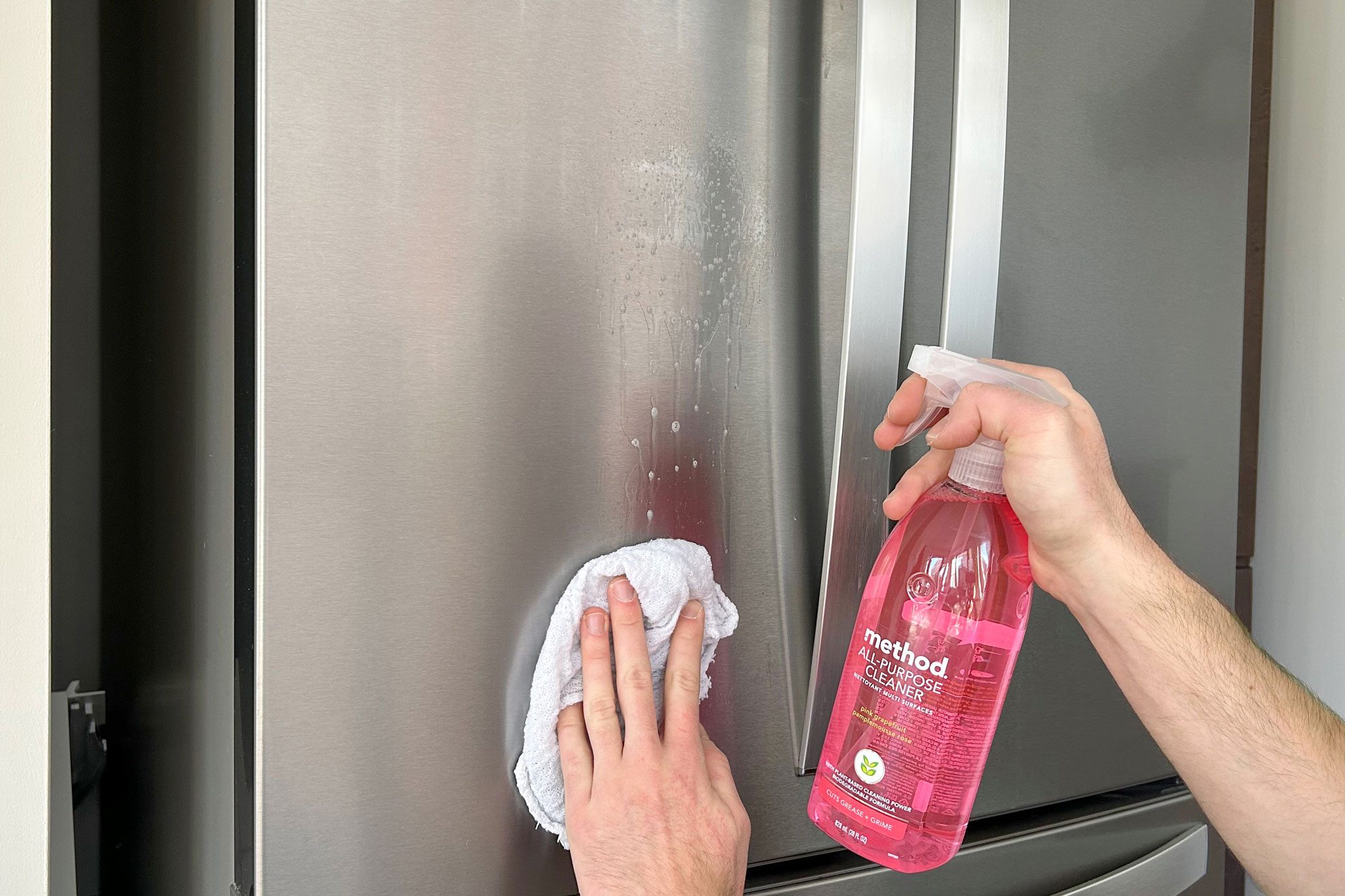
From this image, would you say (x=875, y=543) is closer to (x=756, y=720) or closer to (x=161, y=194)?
(x=756, y=720)

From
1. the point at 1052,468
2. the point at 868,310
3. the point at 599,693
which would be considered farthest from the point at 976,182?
the point at 599,693

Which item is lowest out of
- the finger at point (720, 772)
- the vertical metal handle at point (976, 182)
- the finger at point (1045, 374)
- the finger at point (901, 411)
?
the finger at point (720, 772)

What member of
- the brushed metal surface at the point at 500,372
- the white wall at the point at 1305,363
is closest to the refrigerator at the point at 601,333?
the brushed metal surface at the point at 500,372

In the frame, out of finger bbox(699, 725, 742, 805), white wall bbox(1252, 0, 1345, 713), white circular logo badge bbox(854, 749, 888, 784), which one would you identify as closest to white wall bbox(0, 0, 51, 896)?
finger bbox(699, 725, 742, 805)

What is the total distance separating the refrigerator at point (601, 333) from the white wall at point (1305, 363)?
45 cm

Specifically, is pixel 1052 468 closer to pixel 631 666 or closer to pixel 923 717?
pixel 923 717

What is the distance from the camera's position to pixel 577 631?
64 centimetres

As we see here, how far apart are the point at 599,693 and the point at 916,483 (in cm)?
28

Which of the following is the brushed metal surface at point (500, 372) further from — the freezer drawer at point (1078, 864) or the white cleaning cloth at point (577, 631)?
the freezer drawer at point (1078, 864)

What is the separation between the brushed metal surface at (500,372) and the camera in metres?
0.56

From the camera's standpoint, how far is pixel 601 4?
2.01 ft

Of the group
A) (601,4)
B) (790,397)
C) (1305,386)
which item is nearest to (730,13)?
(601,4)

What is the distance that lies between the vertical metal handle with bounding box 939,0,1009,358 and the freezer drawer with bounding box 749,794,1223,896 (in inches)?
17.4

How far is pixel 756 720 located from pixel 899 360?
0.30 m
